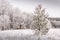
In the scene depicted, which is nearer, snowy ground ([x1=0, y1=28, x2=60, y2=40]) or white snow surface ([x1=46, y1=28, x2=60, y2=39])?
snowy ground ([x1=0, y1=28, x2=60, y2=40])

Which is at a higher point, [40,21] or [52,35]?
[40,21]

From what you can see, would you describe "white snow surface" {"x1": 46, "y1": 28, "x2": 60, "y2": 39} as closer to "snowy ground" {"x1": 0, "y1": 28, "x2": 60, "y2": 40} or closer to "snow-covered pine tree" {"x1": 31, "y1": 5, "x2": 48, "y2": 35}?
"snowy ground" {"x1": 0, "y1": 28, "x2": 60, "y2": 40}

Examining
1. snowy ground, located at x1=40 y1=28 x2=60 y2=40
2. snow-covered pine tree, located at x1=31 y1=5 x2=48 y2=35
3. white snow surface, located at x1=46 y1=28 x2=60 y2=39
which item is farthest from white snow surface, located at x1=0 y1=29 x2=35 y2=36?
white snow surface, located at x1=46 y1=28 x2=60 y2=39

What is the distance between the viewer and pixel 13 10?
5.98m

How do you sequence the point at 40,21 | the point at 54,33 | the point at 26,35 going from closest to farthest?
the point at 40,21 → the point at 26,35 → the point at 54,33

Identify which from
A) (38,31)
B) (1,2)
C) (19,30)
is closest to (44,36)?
(38,31)

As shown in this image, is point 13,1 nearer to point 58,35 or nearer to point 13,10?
point 13,10

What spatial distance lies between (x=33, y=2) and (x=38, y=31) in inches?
45.2

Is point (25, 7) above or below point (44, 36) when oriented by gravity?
above

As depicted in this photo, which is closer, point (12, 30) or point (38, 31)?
point (38, 31)

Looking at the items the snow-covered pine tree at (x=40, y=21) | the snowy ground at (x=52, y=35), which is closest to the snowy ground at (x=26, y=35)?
the snowy ground at (x=52, y=35)

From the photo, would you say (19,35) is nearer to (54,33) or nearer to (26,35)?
(26,35)

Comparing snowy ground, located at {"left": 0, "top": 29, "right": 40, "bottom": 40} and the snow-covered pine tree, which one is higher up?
the snow-covered pine tree

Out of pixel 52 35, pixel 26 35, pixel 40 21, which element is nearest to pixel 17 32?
pixel 26 35
